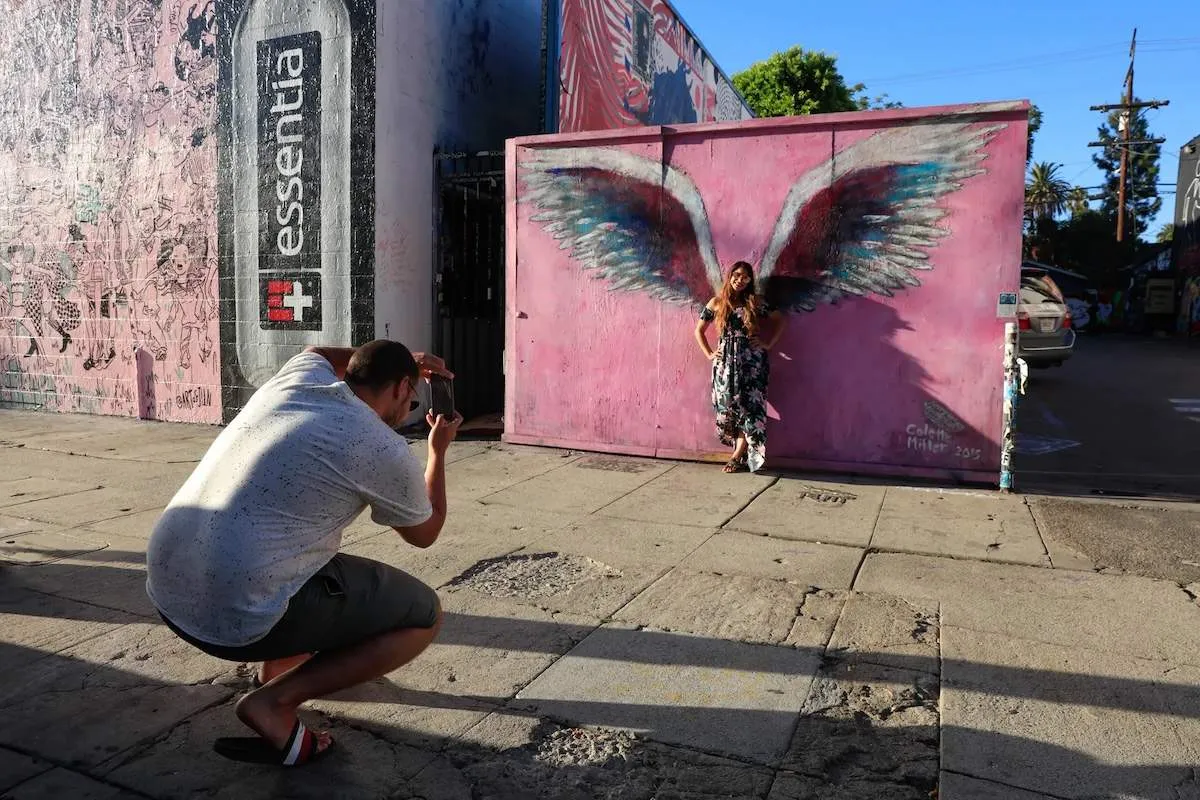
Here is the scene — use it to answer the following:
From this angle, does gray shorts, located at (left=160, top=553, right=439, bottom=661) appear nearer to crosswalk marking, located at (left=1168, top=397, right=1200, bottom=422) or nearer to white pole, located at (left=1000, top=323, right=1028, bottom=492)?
white pole, located at (left=1000, top=323, right=1028, bottom=492)

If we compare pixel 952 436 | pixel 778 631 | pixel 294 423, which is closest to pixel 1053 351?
pixel 952 436

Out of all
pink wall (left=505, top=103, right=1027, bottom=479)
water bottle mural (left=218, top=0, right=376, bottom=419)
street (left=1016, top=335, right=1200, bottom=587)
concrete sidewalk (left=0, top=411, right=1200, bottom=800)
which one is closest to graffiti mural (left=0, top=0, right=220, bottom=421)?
water bottle mural (left=218, top=0, right=376, bottom=419)

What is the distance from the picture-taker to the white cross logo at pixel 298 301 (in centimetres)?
877

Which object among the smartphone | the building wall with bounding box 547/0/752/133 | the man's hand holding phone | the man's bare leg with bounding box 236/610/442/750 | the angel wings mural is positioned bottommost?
the man's bare leg with bounding box 236/610/442/750

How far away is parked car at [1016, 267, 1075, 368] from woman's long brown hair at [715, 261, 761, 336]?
8.04 m

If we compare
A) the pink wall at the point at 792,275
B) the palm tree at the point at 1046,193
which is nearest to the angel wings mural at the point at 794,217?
the pink wall at the point at 792,275

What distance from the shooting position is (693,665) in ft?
10.8

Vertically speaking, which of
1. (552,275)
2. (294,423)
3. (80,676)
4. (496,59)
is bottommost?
(80,676)

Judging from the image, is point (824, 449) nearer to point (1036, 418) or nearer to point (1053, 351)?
point (1036, 418)

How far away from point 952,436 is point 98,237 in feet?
31.6

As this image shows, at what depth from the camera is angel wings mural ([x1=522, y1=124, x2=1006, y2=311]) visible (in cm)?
641

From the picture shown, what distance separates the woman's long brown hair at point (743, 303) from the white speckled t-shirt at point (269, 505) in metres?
4.47

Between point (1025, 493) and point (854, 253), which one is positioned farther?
point (854, 253)

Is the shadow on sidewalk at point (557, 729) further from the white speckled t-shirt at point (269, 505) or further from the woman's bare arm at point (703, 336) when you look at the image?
the woman's bare arm at point (703, 336)
